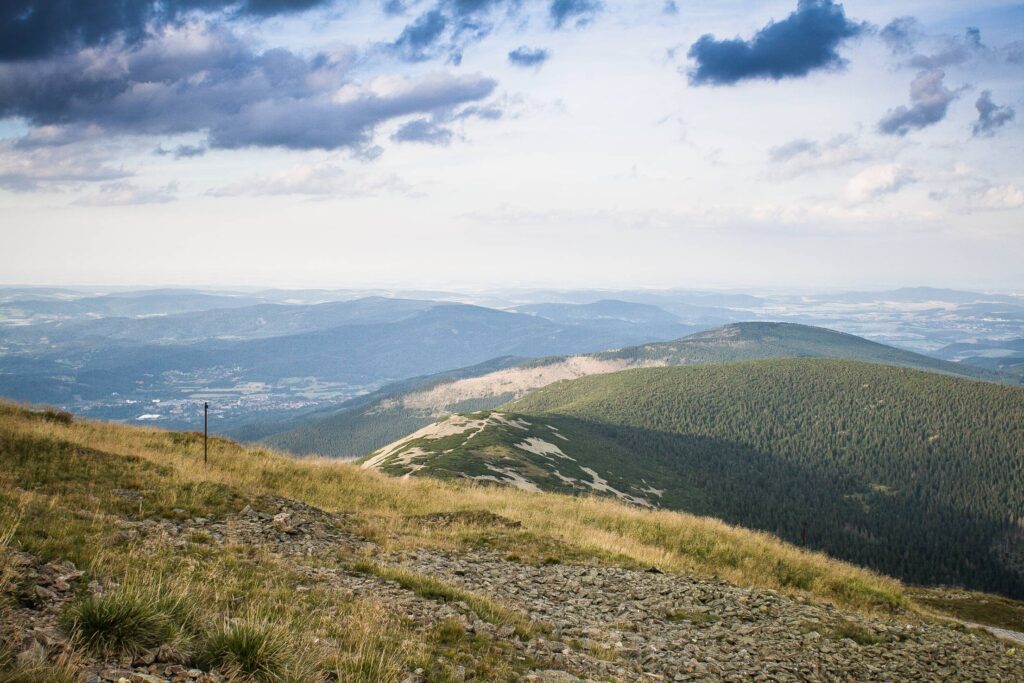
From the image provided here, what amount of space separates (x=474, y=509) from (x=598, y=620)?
11972 mm

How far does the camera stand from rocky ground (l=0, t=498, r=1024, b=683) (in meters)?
8.93

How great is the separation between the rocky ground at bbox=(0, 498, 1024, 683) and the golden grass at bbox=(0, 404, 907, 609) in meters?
1.76

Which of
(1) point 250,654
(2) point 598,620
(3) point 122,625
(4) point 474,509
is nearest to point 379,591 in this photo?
(2) point 598,620

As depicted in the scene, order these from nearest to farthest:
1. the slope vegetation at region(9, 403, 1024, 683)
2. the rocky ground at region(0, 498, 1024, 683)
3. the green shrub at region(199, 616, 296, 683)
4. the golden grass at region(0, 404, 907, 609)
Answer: the green shrub at region(199, 616, 296, 683) < the slope vegetation at region(9, 403, 1024, 683) < the rocky ground at region(0, 498, 1024, 683) < the golden grass at region(0, 404, 907, 609)

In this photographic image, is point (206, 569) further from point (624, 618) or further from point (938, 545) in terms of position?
point (938, 545)

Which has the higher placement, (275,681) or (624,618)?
(275,681)

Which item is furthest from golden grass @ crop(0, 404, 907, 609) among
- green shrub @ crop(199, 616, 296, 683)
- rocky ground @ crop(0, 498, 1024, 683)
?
green shrub @ crop(199, 616, 296, 683)

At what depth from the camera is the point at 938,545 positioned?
15888 centimetres

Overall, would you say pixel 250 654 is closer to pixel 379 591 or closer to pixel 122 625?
pixel 122 625

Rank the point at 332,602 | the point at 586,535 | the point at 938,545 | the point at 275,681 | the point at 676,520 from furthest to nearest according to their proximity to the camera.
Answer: the point at 938,545, the point at 676,520, the point at 586,535, the point at 332,602, the point at 275,681

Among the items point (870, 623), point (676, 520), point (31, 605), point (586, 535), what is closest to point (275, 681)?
point (31, 605)

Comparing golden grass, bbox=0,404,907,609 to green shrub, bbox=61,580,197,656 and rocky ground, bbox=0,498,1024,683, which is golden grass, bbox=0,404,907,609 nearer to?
rocky ground, bbox=0,498,1024,683

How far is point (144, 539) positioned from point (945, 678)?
56.7 feet

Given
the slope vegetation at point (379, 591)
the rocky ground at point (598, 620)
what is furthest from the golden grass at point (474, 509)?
the rocky ground at point (598, 620)
